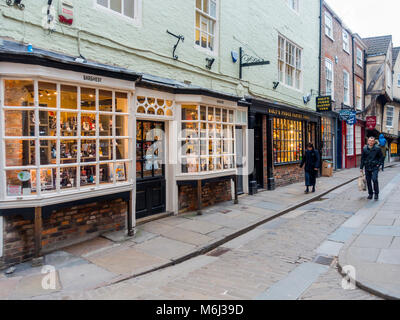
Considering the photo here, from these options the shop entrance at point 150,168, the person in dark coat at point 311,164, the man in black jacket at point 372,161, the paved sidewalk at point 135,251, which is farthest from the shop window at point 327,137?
the shop entrance at point 150,168

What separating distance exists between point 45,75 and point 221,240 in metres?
4.31

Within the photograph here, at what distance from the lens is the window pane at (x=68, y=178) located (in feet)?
17.6

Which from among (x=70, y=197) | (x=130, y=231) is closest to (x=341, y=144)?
(x=130, y=231)

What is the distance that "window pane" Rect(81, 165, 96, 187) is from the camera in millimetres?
5680

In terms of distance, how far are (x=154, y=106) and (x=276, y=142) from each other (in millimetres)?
7016

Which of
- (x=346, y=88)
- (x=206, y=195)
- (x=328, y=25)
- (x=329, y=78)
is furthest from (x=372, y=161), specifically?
(x=346, y=88)

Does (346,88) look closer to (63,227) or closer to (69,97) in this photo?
(69,97)

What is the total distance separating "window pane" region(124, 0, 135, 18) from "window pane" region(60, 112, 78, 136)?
2.83 m

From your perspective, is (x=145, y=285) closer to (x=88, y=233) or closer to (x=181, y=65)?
(x=88, y=233)

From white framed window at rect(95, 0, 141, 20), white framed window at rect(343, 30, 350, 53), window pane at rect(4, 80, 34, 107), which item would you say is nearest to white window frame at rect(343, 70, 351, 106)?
white framed window at rect(343, 30, 350, 53)

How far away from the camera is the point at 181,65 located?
8.08m

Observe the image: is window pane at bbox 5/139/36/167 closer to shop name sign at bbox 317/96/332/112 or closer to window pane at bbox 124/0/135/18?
window pane at bbox 124/0/135/18
